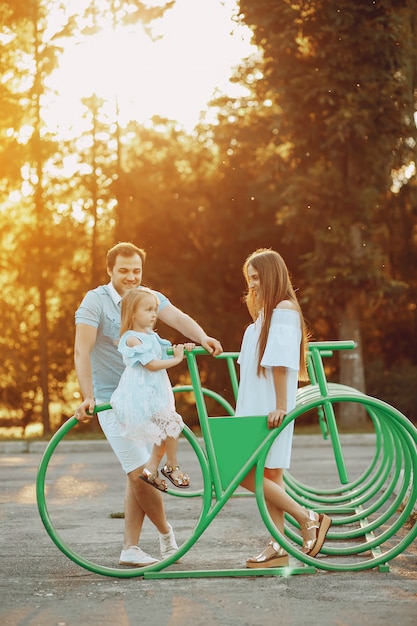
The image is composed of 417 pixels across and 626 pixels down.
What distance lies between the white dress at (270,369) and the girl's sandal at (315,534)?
0.34 m

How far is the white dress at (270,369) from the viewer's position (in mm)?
6168

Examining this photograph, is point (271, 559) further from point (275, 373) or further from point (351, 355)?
point (351, 355)

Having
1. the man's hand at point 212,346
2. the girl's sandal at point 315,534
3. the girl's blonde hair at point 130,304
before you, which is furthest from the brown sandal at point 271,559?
the girl's blonde hair at point 130,304

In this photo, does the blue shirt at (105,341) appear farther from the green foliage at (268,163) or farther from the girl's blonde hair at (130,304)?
the green foliage at (268,163)

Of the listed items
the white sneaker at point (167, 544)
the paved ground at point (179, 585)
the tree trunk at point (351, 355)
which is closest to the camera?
the paved ground at point (179, 585)

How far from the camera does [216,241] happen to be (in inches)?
1156

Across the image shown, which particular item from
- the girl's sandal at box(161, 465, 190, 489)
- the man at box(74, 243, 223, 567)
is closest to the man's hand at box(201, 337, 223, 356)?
the man at box(74, 243, 223, 567)

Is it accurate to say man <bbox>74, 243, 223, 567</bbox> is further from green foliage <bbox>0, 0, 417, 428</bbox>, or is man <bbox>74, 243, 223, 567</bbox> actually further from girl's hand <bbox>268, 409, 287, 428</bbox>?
green foliage <bbox>0, 0, 417, 428</bbox>

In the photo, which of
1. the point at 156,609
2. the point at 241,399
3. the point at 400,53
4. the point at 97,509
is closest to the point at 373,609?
the point at 156,609

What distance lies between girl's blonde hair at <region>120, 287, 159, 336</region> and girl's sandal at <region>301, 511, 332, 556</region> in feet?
4.73

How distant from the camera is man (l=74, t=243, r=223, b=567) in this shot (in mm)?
6418

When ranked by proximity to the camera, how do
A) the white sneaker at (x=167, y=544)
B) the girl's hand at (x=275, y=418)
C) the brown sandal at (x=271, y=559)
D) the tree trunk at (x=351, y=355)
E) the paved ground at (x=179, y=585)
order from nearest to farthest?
1. the paved ground at (x=179, y=585)
2. the girl's hand at (x=275, y=418)
3. the brown sandal at (x=271, y=559)
4. the white sneaker at (x=167, y=544)
5. the tree trunk at (x=351, y=355)

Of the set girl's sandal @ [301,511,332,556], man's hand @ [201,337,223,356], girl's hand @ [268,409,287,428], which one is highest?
man's hand @ [201,337,223,356]

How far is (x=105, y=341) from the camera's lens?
21.8 feet
